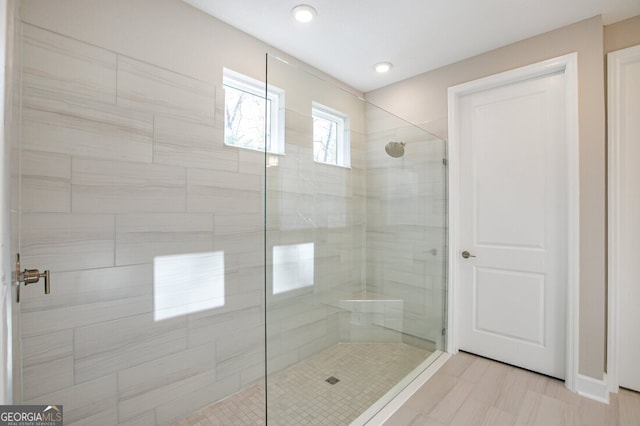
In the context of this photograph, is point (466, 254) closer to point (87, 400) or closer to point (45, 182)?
point (87, 400)

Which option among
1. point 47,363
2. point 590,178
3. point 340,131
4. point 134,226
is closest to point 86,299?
point 47,363

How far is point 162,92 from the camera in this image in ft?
5.57

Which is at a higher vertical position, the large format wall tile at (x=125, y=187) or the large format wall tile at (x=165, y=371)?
the large format wall tile at (x=125, y=187)

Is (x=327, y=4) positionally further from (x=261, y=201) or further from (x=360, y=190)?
(x=261, y=201)

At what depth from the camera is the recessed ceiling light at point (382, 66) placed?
2.54m

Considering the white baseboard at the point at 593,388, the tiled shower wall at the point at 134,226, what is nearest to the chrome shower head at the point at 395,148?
the tiled shower wall at the point at 134,226

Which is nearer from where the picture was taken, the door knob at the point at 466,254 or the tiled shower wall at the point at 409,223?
the tiled shower wall at the point at 409,223

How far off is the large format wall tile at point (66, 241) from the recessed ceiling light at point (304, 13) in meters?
1.60

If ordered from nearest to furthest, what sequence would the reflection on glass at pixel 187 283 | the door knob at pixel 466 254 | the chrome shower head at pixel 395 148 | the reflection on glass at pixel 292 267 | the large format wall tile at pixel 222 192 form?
the reflection on glass at pixel 292 267
the reflection on glass at pixel 187 283
the large format wall tile at pixel 222 192
the chrome shower head at pixel 395 148
the door knob at pixel 466 254

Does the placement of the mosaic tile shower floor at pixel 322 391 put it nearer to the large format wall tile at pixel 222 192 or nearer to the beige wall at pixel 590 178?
the large format wall tile at pixel 222 192

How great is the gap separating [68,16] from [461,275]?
3.01 m

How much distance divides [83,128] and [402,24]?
1967 mm

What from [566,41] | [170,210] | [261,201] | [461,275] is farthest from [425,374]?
[566,41]

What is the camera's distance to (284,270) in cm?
142
